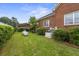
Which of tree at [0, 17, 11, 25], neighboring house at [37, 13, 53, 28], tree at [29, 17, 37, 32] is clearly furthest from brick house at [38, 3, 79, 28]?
tree at [0, 17, 11, 25]

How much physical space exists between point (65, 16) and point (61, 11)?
581mm

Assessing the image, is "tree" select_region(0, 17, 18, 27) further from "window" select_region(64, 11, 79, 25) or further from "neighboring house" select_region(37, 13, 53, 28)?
"window" select_region(64, 11, 79, 25)

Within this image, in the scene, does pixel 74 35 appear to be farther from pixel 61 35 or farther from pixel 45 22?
pixel 45 22

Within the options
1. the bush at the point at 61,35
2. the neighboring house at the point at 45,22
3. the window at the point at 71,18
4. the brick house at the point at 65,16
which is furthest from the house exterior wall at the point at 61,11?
the bush at the point at 61,35

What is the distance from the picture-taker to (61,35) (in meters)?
9.95

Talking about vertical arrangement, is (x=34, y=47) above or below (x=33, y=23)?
below

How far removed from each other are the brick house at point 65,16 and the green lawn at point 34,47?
64.6 inches

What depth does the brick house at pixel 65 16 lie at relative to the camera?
1089 centimetres

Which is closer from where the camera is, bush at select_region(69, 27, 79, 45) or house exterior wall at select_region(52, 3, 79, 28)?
bush at select_region(69, 27, 79, 45)

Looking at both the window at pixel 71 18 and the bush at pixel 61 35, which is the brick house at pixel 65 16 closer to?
the window at pixel 71 18

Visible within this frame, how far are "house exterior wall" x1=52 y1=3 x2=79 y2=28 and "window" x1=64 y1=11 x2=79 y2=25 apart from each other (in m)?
0.24

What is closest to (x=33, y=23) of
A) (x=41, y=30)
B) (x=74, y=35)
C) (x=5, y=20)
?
(x=41, y=30)

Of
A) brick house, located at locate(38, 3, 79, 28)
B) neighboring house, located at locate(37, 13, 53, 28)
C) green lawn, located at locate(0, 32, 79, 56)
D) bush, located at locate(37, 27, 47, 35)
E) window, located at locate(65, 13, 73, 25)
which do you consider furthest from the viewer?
window, located at locate(65, 13, 73, 25)

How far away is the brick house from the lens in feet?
35.7
